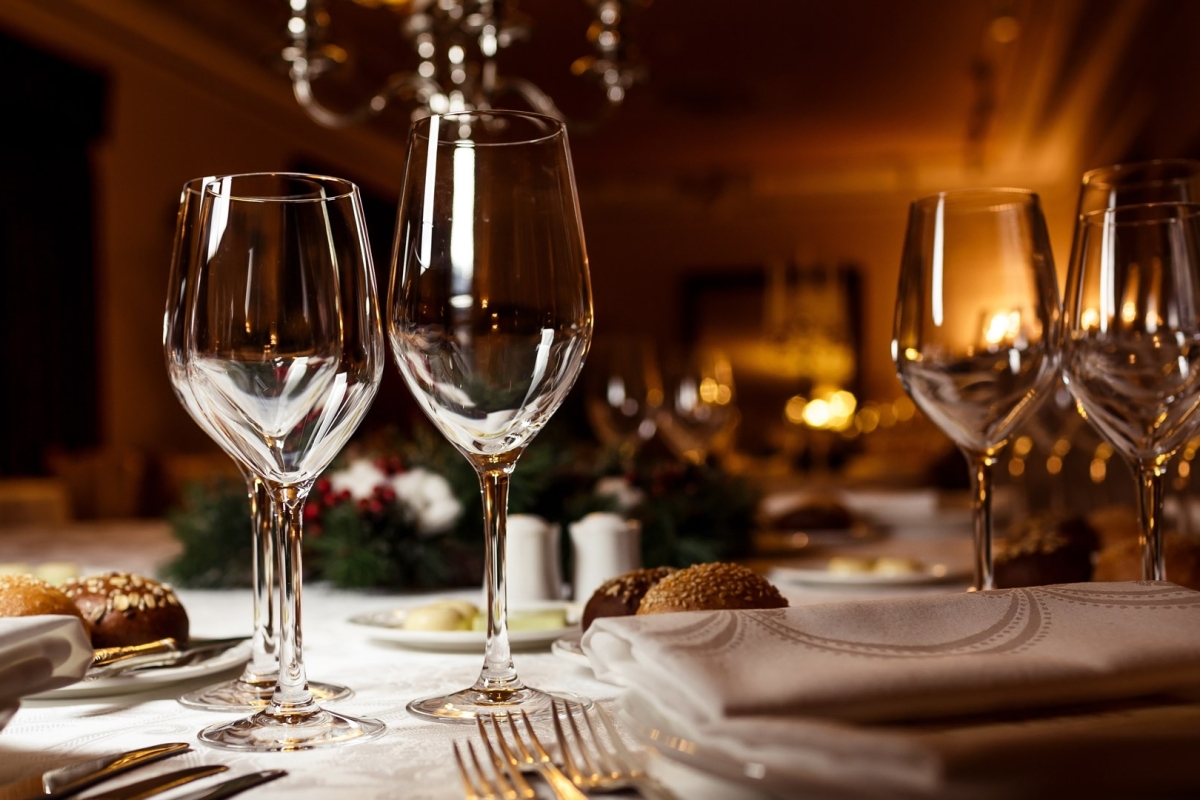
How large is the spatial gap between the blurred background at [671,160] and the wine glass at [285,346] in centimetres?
128

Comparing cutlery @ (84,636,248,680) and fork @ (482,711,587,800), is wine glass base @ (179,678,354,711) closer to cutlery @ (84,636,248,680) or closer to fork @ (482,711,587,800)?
cutlery @ (84,636,248,680)

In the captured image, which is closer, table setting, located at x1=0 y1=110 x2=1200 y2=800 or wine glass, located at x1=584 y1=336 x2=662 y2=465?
table setting, located at x1=0 y1=110 x2=1200 y2=800

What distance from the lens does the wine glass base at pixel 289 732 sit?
64cm

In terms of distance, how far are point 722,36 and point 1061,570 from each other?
20.7 feet

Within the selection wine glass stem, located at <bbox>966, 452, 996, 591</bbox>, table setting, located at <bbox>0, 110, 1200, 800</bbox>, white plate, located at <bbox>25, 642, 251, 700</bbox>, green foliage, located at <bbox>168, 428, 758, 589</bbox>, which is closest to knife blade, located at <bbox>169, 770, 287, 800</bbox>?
table setting, located at <bbox>0, 110, 1200, 800</bbox>

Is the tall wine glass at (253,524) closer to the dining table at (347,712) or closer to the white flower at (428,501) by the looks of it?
the dining table at (347,712)

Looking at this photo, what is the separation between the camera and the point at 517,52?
720 centimetres

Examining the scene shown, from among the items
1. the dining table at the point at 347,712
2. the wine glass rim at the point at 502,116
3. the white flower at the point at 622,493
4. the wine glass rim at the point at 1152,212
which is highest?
the wine glass rim at the point at 502,116

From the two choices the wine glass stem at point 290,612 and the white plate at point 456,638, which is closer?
the wine glass stem at point 290,612

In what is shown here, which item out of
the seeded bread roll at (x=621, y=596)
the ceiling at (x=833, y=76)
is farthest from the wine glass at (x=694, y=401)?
the ceiling at (x=833, y=76)

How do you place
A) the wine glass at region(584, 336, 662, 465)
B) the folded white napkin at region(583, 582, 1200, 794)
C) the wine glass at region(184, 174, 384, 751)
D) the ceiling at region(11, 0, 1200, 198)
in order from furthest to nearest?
the ceiling at region(11, 0, 1200, 198), the wine glass at region(584, 336, 662, 465), the wine glass at region(184, 174, 384, 751), the folded white napkin at region(583, 582, 1200, 794)

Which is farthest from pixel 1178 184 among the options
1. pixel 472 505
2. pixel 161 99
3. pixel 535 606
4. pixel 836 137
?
pixel 836 137

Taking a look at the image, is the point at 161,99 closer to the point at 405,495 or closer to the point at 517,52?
the point at 517,52

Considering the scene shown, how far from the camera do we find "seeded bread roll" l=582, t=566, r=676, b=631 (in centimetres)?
90
